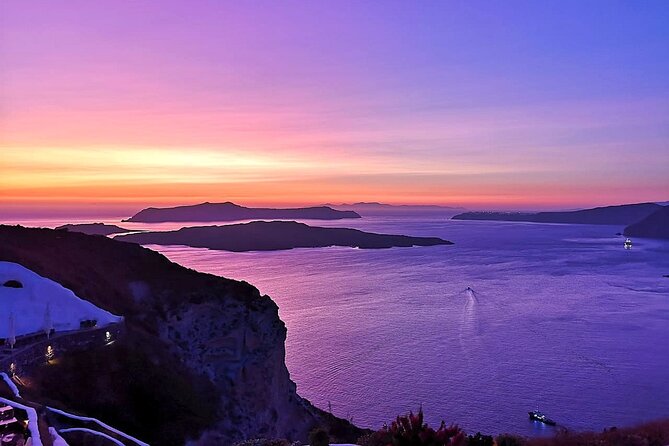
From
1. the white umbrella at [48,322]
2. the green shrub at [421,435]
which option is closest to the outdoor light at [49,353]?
the white umbrella at [48,322]

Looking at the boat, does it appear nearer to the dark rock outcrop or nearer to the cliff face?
the cliff face

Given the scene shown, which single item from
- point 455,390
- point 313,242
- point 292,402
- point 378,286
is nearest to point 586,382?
point 455,390

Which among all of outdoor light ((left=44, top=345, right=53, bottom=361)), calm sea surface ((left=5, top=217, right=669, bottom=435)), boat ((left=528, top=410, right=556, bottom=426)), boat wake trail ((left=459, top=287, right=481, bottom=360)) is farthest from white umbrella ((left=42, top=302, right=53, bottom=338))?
boat wake trail ((left=459, top=287, right=481, bottom=360))

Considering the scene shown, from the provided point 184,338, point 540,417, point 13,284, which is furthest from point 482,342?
point 13,284

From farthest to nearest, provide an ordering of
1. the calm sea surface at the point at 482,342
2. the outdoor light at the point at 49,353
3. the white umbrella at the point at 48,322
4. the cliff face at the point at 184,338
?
1. the calm sea surface at the point at 482,342
2. the cliff face at the point at 184,338
3. the white umbrella at the point at 48,322
4. the outdoor light at the point at 49,353

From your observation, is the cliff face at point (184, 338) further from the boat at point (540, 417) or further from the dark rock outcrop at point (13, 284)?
the boat at point (540, 417)
